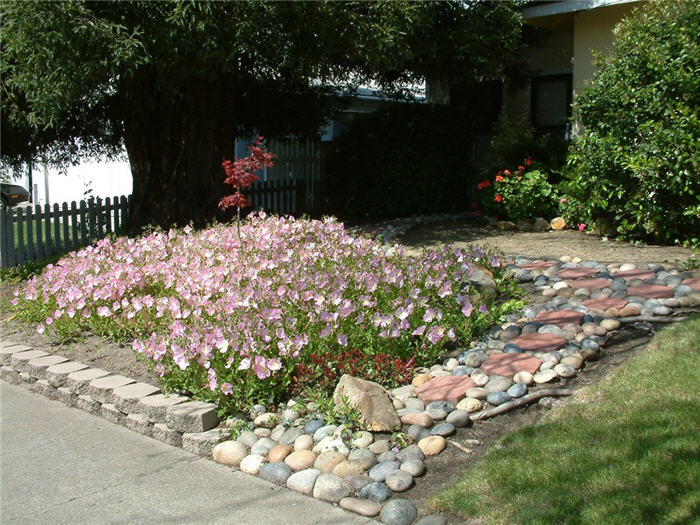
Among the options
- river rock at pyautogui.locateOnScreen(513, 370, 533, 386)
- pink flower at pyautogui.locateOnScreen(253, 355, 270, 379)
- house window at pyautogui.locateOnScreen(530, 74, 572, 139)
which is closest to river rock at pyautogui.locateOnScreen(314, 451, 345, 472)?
pink flower at pyautogui.locateOnScreen(253, 355, 270, 379)

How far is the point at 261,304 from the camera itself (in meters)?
5.16

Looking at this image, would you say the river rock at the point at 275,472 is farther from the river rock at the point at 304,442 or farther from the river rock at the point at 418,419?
the river rock at the point at 418,419

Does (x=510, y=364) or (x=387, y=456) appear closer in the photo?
(x=387, y=456)

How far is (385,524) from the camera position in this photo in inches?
132

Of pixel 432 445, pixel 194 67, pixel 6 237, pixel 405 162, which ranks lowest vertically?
pixel 432 445

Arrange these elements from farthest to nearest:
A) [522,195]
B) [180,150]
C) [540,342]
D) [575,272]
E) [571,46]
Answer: [571,46] < [180,150] < [522,195] < [575,272] < [540,342]

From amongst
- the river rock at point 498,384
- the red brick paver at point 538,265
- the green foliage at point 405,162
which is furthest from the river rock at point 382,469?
the green foliage at point 405,162

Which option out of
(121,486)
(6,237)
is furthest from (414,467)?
(6,237)

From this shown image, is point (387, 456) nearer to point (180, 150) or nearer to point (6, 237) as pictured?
point (180, 150)

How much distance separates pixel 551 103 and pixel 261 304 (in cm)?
974

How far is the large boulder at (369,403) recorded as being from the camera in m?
4.17

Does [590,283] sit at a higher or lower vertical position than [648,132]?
lower

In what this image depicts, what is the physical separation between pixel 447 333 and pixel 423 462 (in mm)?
1475

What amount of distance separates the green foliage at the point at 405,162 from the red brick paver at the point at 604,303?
6.69 meters
